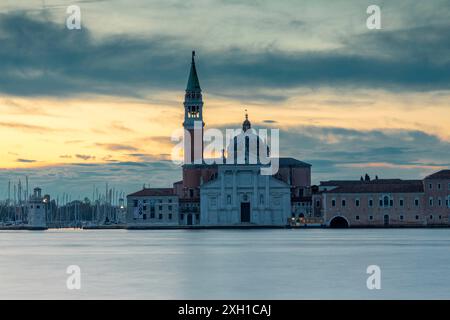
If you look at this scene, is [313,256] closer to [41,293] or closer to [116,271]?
[116,271]

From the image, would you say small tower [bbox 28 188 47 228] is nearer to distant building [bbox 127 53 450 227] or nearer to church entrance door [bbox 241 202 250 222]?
distant building [bbox 127 53 450 227]

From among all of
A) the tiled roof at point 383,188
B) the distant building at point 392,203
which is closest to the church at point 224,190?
the distant building at point 392,203

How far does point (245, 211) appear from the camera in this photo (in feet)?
386

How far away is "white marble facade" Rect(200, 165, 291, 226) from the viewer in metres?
116

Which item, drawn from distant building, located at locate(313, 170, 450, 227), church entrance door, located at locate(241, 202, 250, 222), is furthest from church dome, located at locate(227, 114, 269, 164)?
distant building, located at locate(313, 170, 450, 227)

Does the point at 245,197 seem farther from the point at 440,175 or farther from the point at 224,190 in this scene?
the point at 440,175

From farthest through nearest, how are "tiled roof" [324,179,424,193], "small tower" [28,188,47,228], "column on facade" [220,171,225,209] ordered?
"small tower" [28,188,47,228]
"column on facade" [220,171,225,209]
"tiled roof" [324,179,424,193]

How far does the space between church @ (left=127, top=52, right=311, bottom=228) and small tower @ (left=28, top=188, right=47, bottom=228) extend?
13.9 m

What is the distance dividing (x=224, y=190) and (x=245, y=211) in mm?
3973

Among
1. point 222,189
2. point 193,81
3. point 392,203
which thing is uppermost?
point 193,81

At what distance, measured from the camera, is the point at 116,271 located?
3803cm

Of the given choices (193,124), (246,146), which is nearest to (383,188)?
(246,146)

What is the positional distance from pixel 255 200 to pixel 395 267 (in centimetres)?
7616

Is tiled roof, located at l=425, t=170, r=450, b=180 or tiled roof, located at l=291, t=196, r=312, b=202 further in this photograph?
tiled roof, located at l=291, t=196, r=312, b=202
